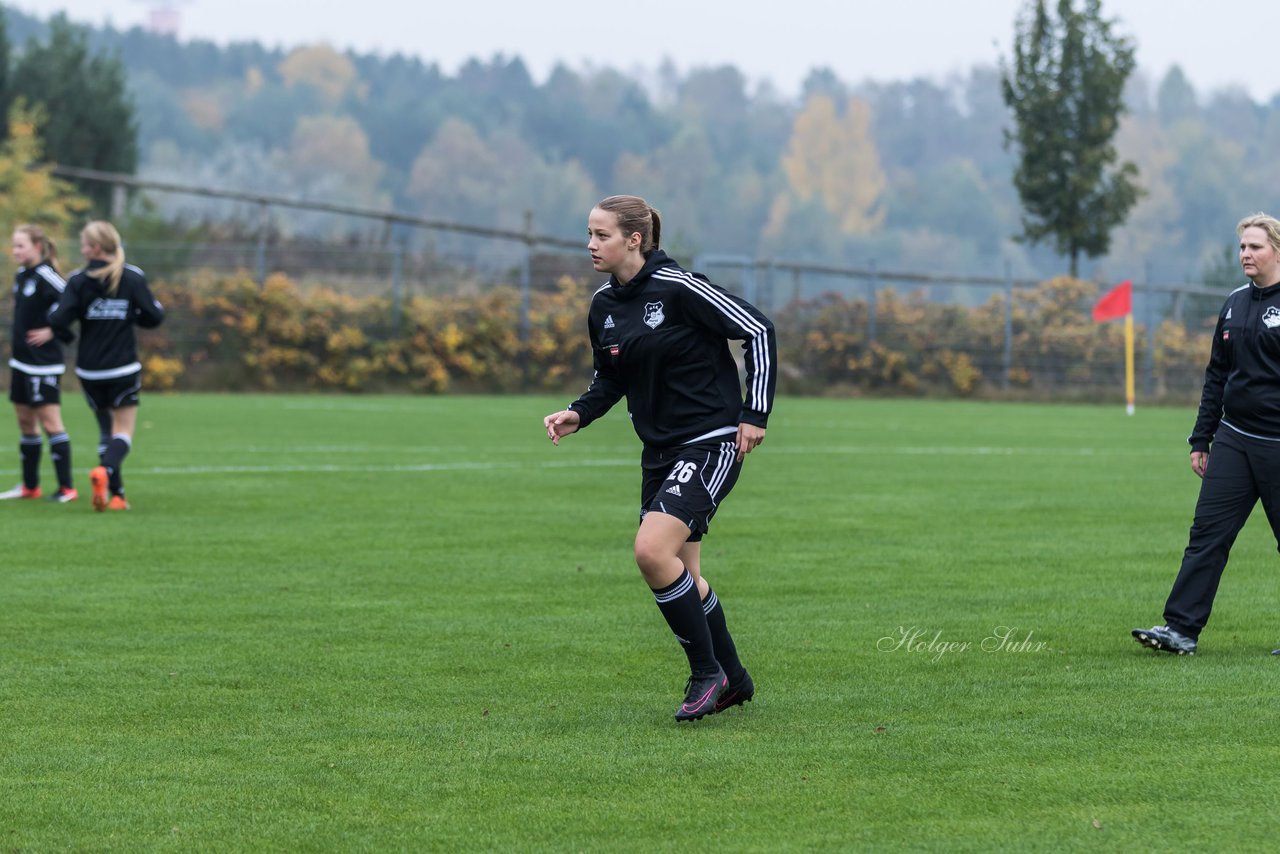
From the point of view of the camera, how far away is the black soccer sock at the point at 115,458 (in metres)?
12.9

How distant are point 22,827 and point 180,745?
3.25ft

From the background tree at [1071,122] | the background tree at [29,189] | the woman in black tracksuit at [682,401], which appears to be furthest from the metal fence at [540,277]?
the woman in black tracksuit at [682,401]

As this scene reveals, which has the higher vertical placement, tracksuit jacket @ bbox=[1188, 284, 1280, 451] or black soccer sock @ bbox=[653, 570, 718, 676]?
tracksuit jacket @ bbox=[1188, 284, 1280, 451]

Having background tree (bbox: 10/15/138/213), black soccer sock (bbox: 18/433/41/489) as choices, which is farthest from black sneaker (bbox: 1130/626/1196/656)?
background tree (bbox: 10/15/138/213)

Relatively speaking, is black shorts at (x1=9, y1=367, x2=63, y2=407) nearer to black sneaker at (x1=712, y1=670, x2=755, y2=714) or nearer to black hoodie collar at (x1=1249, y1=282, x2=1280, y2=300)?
black sneaker at (x1=712, y1=670, x2=755, y2=714)

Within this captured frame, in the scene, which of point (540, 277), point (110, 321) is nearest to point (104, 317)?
point (110, 321)

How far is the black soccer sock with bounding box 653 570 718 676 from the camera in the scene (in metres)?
6.30

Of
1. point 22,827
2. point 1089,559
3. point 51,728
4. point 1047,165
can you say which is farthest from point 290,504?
point 1047,165

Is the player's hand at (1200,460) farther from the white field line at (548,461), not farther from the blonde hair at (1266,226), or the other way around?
the white field line at (548,461)

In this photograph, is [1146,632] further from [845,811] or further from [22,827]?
[22,827]

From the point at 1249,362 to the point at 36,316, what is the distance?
9.53 m

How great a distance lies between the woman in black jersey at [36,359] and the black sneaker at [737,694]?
847 centimetres

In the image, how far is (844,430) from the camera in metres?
24.0

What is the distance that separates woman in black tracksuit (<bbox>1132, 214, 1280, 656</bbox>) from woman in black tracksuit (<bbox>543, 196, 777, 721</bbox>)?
214 centimetres
